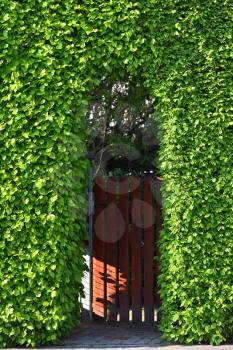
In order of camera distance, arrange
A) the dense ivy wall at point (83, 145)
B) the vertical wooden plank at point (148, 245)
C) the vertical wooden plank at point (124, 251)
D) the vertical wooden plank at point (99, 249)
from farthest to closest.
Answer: the vertical wooden plank at point (99, 249) < the vertical wooden plank at point (124, 251) < the vertical wooden plank at point (148, 245) < the dense ivy wall at point (83, 145)

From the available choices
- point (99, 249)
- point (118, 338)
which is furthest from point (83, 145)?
point (118, 338)

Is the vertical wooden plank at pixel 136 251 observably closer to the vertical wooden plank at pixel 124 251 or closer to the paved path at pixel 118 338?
the vertical wooden plank at pixel 124 251

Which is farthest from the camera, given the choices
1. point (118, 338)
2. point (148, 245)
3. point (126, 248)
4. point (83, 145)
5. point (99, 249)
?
point (99, 249)

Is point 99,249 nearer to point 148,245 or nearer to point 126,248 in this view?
point 126,248

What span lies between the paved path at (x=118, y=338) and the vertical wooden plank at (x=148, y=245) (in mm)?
399

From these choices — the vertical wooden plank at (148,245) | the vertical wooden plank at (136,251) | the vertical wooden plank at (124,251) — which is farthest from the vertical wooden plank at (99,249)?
the vertical wooden plank at (148,245)

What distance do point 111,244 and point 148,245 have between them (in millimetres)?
531

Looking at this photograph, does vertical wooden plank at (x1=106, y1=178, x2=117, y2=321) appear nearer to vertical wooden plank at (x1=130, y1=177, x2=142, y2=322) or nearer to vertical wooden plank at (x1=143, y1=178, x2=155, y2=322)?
vertical wooden plank at (x1=130, y1=177, x2=142, y2=322)

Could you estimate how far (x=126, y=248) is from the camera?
8.67m

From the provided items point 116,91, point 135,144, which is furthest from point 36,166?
point 135,144

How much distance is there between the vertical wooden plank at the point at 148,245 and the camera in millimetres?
8523

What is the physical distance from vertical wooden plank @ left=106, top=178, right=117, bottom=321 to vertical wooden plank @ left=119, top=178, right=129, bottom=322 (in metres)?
0.08

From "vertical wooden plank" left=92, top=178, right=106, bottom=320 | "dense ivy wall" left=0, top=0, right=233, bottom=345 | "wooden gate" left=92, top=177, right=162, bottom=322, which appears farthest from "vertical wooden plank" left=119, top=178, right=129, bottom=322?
"dense ivy wall" left=0, top=0, right=233, bottom=345

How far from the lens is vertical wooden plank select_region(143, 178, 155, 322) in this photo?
8523 millimetres
